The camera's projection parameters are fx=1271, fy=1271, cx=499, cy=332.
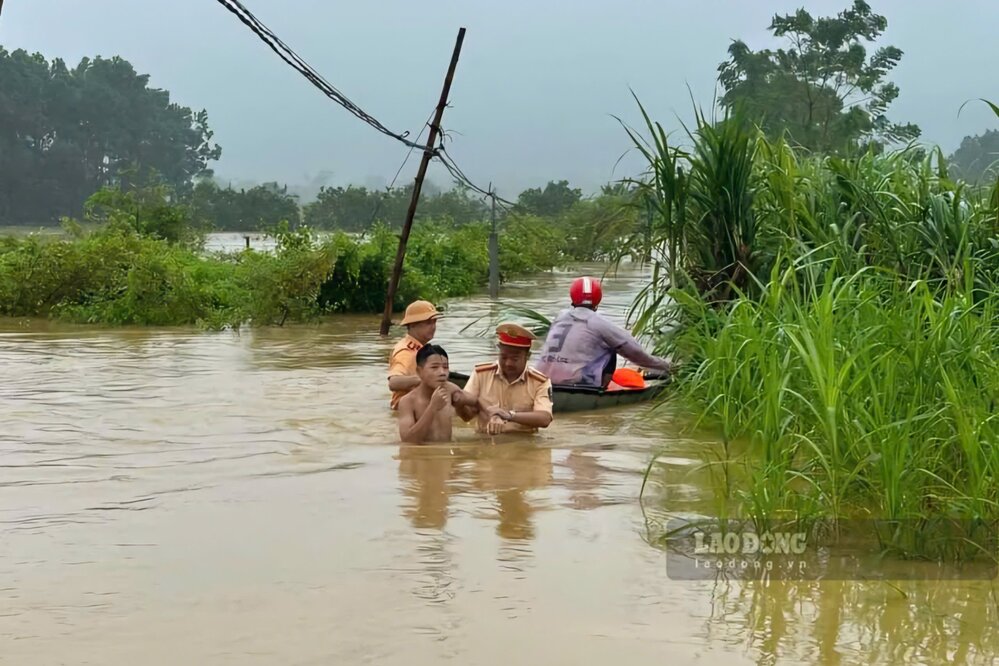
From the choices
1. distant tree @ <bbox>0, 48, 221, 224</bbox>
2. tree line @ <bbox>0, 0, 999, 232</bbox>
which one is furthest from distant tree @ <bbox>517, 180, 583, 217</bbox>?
distant tree @ <bbox>0, 48, 221, 224</bbox>

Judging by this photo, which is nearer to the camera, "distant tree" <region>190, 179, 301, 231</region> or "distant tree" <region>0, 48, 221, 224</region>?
"distant tree" <region>190, 179, 301, 231</region>

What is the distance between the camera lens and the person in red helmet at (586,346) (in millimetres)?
9586

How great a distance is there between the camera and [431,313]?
29.5 feet

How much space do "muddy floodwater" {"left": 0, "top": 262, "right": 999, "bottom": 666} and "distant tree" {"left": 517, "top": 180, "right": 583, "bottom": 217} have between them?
145 ft

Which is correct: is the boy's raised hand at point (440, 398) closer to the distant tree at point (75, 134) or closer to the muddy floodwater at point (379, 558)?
the muddy floodwater at point (379, 558)

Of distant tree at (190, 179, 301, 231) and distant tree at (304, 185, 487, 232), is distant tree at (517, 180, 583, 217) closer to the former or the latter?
distant tree at (304, 185, 487, 232)

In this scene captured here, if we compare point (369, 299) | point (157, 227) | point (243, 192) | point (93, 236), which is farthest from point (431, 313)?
point (243, 192)

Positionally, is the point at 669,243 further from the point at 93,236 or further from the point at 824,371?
the point at 93,236

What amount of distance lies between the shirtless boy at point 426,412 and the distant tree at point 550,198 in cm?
4534

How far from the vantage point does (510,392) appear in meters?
8.59

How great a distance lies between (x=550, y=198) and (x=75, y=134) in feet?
135
